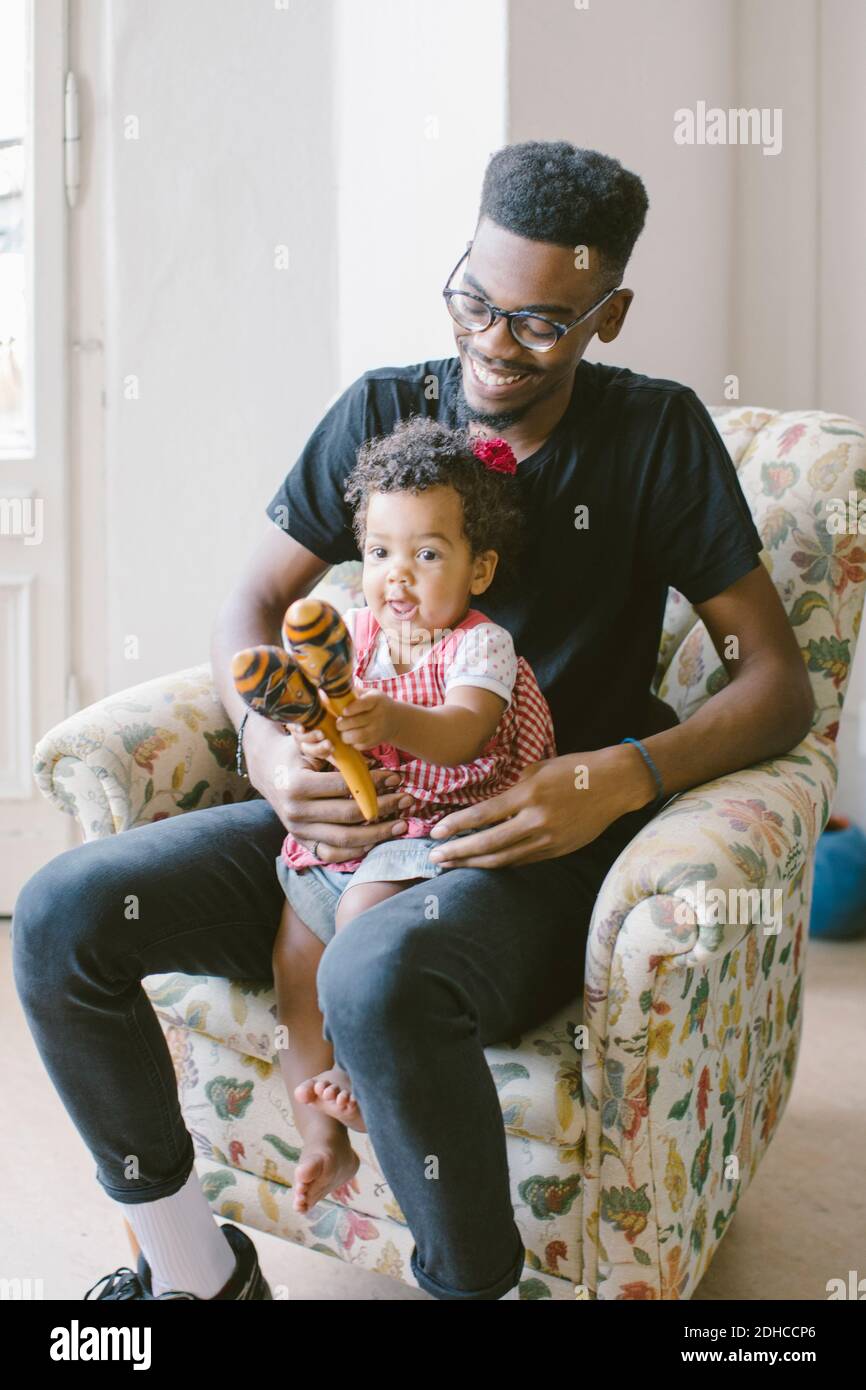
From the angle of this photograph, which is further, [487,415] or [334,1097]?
[487,415]

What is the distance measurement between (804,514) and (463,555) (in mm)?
550

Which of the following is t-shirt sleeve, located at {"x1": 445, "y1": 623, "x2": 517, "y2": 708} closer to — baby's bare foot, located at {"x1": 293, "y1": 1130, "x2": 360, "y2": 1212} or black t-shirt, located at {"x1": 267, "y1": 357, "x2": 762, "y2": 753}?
black t-shirt, located at {"x1": 267, "y1": 357, "x2": 762, "y2": 753}

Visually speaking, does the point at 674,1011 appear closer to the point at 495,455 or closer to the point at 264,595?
the point at 495,455

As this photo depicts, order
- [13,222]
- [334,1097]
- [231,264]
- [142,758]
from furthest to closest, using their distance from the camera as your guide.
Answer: [13,222] < [231,264] < [142,758] < [334,1097]

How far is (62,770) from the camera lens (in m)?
1.57

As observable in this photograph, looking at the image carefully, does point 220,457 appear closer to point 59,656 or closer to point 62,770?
point 59,656

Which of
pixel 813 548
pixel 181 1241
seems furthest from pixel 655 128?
pixel 181 1241

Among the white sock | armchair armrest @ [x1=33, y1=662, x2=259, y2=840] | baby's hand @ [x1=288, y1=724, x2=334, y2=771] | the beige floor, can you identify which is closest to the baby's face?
baby's hand @ [x1=288, y1=724, x2=334, y2=771]

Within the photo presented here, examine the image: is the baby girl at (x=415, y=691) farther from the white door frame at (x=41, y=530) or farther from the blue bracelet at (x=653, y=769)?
the white door frame at (x=41, y=530)

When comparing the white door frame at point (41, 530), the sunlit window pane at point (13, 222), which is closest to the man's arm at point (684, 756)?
the white door frame at point (41, 530)

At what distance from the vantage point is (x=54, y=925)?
1.34m

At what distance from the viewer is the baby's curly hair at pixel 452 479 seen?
4.53 ft

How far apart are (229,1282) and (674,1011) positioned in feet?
1.90

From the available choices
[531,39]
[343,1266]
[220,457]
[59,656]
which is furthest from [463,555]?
[59,656]
